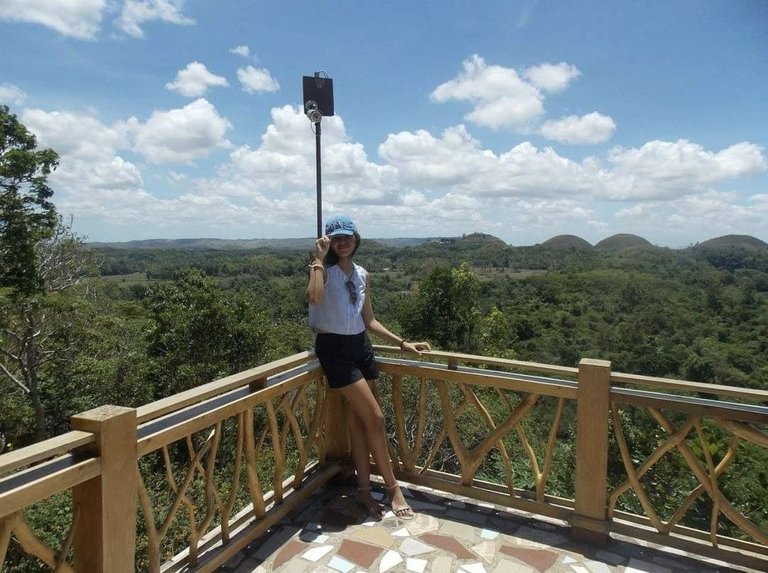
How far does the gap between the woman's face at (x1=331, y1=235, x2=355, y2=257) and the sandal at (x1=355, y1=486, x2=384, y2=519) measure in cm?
121

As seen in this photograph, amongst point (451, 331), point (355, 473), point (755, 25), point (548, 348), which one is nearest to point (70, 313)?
point (355, 473)

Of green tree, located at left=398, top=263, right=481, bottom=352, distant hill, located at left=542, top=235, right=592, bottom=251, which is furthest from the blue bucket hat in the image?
distant hill, located at left=542, top=235, right=592, bottom=251

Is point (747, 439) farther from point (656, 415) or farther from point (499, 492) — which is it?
point (499, 492)

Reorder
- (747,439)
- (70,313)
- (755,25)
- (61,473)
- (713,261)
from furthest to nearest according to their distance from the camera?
(713,261), (70,313), (755,25), (747,439), (61,473)

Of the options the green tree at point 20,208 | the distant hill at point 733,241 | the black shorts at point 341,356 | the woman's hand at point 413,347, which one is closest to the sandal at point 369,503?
the black shorts at point 341,356

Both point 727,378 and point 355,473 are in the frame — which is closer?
point 355,473

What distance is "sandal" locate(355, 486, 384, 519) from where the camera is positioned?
2.53 m

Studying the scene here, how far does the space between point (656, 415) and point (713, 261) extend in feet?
250

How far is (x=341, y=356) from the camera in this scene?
2453 mm

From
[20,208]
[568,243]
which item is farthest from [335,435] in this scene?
[568,243]

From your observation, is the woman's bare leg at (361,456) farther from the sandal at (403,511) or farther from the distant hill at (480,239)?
the distant hill at (480,239)

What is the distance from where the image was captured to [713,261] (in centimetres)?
6588

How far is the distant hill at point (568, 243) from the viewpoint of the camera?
106625mm

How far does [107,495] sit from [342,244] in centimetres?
139
